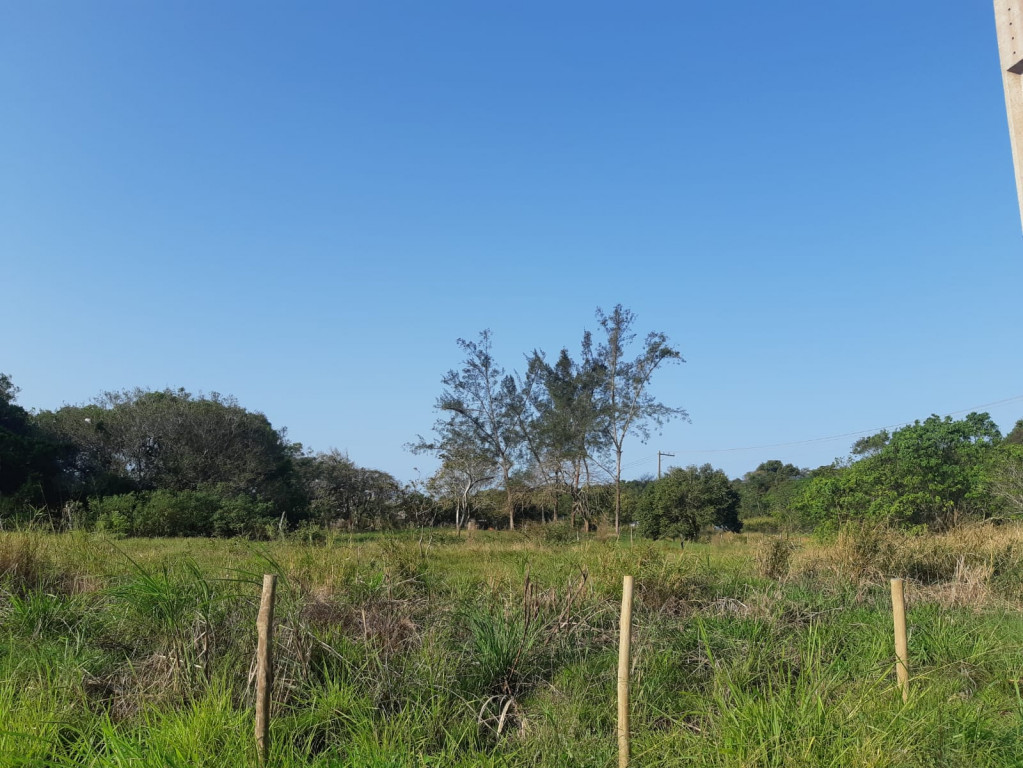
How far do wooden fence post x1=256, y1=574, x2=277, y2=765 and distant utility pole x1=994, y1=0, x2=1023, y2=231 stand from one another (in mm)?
3870

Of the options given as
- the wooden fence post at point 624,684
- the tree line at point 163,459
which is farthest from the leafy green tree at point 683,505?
the wooden fence post at point 624,684

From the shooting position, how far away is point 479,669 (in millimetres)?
5230

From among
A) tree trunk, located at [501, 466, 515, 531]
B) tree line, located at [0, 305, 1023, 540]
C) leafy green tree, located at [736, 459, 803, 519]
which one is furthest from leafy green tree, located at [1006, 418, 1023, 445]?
tree trunk, located at [501, 466, 515, 531]

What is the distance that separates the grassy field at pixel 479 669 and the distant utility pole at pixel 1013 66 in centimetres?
259

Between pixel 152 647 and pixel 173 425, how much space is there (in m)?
25.8

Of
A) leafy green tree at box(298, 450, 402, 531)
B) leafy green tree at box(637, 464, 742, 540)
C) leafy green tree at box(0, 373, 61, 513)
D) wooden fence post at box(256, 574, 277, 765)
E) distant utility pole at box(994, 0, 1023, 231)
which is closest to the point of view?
distant utility pole at box(994, 0, 1023, 231)

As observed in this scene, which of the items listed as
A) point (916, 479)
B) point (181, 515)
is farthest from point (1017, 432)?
point (181, 515)

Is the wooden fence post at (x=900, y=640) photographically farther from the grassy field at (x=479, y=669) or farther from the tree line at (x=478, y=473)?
the tree line at (x=478, y=473)

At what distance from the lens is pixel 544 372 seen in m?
38.5

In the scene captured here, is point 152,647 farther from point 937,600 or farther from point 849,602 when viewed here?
point 937,600

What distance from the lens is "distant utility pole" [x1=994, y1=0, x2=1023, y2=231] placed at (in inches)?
122

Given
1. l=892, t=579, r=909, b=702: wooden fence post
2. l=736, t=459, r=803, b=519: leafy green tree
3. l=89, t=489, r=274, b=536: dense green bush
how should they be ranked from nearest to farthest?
l=892, t=579, r=909, b=702: wooden fence post → l=89, t=489, r=274, b=536: dense green bush → l=736, t=459, r=803, b=519: leafy green tree

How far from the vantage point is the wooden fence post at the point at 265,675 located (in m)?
3.67

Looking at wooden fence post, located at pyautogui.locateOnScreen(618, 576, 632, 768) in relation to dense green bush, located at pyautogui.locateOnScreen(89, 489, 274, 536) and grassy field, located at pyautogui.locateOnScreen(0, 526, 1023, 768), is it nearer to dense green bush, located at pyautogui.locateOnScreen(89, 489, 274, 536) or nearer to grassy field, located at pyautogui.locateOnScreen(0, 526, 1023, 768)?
grassy field, located at pyautogui.locateOnScreen(0, 526, 1023, 768)
